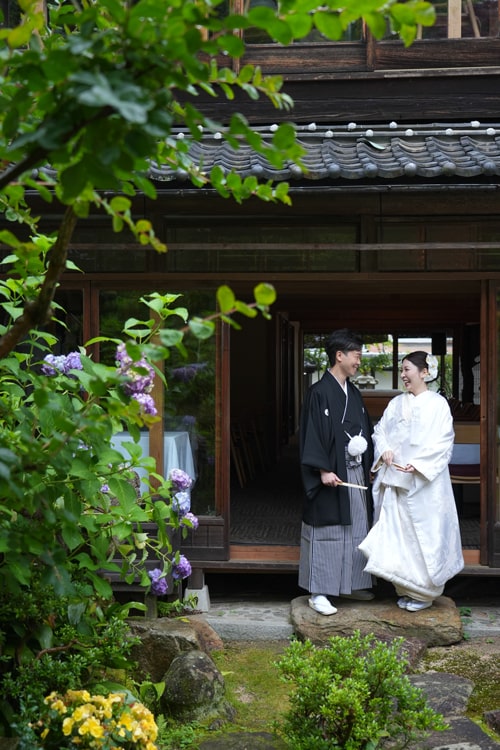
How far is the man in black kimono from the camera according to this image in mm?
6246

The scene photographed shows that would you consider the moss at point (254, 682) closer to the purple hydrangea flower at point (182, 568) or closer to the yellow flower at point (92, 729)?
the purple hydrangea flower at point (182, 568)

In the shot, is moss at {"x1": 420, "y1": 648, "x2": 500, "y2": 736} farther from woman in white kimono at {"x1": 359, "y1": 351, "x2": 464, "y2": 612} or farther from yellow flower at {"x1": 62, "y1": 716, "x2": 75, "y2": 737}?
yellow flower at {"x1": 62, "y1": 716, "x2": 75, "y2": 737}

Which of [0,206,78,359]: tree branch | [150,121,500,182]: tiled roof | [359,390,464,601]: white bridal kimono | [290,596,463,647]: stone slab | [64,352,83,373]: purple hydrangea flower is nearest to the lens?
[0,206,78,359]: tree branch

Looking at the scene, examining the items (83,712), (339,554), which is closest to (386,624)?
(339,554)

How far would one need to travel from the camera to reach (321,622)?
605cm

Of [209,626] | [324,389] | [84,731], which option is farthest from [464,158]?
[84,731]

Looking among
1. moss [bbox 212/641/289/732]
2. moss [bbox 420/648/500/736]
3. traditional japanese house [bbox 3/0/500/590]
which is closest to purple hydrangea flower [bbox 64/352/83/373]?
traditional japanese house [bbox 3/0/500/590]

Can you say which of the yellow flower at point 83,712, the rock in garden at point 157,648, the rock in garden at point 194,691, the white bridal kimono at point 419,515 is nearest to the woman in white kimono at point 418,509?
the white bridal kimono at point 419,515

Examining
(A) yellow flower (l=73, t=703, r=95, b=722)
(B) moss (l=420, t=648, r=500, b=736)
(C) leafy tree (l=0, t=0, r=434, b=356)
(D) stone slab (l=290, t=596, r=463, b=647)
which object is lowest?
(B) moss (l=420, t=648, r=500, b=736)

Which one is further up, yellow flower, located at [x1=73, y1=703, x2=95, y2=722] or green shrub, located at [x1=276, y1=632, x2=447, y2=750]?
yellow flower, located at [x1=73, y1=703, x2=95, y2=722]

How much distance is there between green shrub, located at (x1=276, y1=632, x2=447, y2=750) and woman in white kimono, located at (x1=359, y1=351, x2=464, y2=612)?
237 centimetres

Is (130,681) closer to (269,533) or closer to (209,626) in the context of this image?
(209,626)

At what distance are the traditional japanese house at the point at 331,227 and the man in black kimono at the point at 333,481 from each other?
62cm

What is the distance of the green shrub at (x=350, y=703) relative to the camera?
3578mm
